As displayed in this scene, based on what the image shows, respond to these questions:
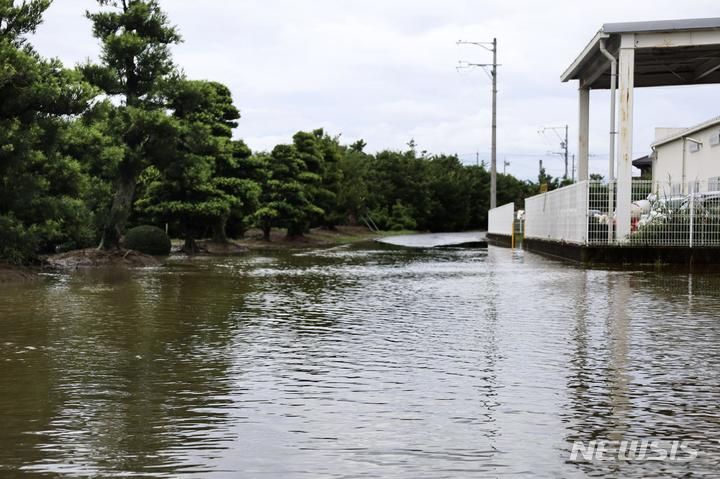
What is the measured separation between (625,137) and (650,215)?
2187 millimetres

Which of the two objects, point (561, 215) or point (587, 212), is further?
point (561, 215)

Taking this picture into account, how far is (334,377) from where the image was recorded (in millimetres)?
6508

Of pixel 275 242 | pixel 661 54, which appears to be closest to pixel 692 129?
pixel 661 54

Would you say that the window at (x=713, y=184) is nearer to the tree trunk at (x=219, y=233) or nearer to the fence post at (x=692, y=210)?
the fence post at (x=692, y=210)

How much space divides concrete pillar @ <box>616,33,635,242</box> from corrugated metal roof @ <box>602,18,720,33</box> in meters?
0.25

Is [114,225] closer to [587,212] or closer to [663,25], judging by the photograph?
[587,212]

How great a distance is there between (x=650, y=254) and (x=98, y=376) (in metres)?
17.4

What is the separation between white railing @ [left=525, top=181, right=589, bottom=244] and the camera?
2227cm

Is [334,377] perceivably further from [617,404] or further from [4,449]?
[4,449]

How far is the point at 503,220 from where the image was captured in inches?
1777

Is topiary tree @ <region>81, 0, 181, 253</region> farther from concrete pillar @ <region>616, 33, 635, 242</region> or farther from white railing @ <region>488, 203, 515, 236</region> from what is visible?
white railing @ <region>488, 203, 515, 236</region>

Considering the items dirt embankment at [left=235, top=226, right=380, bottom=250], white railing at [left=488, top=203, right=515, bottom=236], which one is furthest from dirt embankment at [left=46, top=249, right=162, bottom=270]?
white railing at [left=488, top=203, right=515, bottom=236]

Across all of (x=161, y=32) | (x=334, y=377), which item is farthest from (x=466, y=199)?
(x=334, y=377)

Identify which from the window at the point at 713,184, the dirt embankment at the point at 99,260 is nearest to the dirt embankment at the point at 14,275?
the dirt embankment at the point at 99,260
